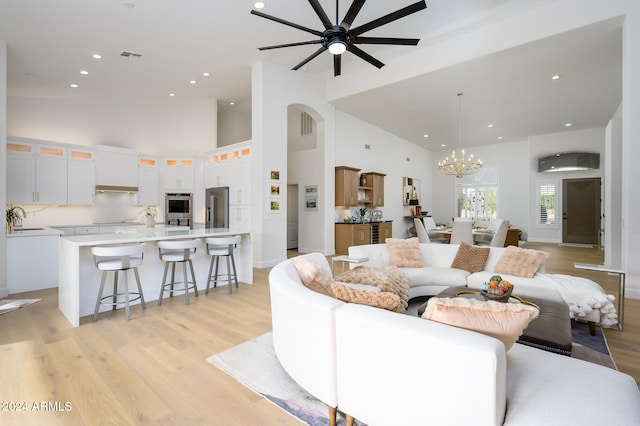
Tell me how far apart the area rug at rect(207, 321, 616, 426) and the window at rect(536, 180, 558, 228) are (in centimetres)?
899

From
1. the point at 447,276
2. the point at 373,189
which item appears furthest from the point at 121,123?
the point at 447,276

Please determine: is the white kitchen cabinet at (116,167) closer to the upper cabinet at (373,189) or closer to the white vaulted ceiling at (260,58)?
the white vaulted ceiling at (260,58)

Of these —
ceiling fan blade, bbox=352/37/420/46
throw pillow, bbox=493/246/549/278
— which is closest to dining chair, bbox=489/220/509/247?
throw pillow, bbox=493/246/549/278

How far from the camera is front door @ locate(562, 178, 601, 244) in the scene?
386 inches

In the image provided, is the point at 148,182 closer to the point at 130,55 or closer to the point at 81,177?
the point at 81,177

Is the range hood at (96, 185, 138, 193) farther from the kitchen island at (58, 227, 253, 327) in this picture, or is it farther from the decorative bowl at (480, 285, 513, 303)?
the decorative bowl at (480, 285, 513, 303)

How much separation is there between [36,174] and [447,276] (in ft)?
25.4

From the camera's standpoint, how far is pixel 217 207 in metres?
7.39

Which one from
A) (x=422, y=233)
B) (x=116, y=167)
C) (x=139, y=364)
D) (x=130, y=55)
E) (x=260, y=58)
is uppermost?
(x=260, y=58)

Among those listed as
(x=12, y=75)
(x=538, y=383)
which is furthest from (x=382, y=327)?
(x=12, y=75)

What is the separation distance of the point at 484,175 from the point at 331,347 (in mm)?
12189

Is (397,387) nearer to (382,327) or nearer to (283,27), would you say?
(382,327)

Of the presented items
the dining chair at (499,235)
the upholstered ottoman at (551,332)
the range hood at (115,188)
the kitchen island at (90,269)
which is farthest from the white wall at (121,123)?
the upholstered ottoman at (551,332)

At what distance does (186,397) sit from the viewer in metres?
2.03
